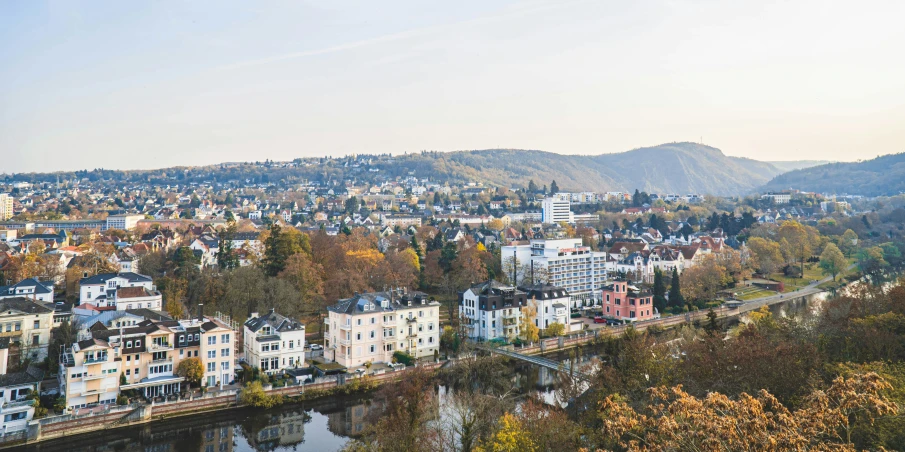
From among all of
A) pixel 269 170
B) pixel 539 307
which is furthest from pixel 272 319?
pixel 269 170

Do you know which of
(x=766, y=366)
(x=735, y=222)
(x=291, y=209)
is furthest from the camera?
(x=291, y=209)

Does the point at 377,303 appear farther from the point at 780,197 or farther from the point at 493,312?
the point at 780,197

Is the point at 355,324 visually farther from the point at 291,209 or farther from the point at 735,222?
the point at 291,209

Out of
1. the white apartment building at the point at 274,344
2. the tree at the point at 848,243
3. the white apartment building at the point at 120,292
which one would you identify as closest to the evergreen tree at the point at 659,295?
the white apartment building at the point at 274,344

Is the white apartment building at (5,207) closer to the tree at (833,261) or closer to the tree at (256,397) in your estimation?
the tree at (256,397)

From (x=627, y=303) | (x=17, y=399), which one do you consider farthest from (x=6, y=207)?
(x=627, y=303)

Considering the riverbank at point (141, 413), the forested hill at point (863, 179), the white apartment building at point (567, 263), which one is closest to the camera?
the riverbank at point (141, 413)

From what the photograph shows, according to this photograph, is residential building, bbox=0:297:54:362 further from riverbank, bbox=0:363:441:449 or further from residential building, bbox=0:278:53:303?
riverbank, bbox=0:363:441:449
